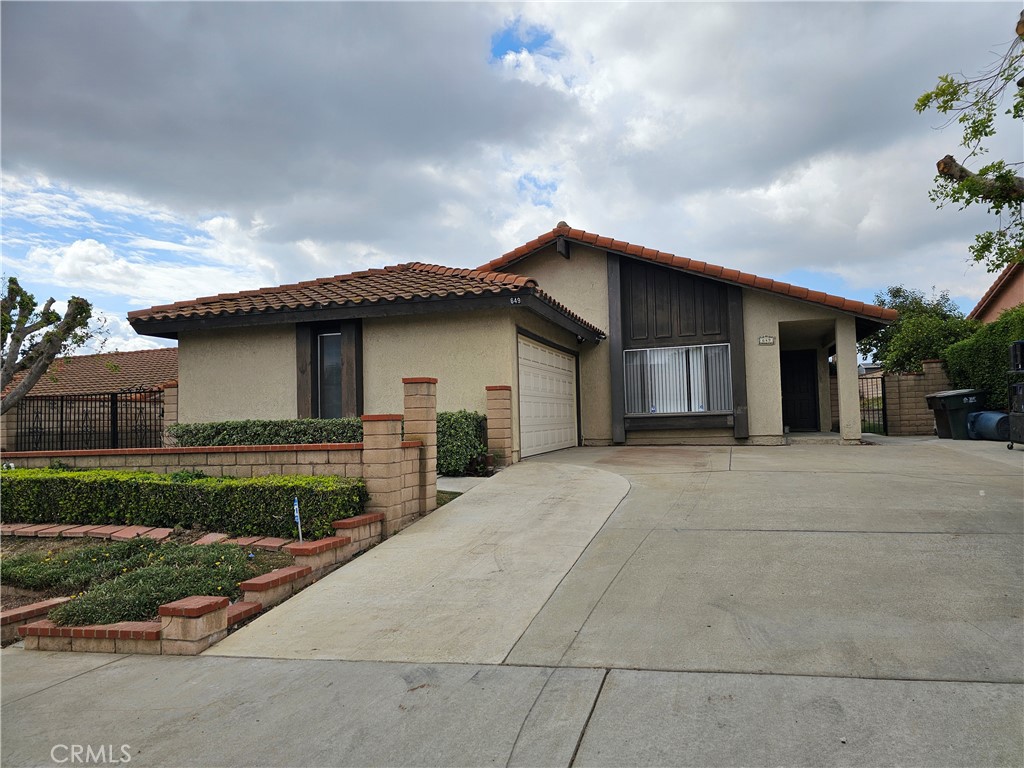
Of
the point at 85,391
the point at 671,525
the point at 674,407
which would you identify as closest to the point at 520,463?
the point at 671,525

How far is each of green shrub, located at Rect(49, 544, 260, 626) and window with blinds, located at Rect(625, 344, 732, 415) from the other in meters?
10.8

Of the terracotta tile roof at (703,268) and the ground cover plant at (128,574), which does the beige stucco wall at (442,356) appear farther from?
the ground cover plant at (128,574)

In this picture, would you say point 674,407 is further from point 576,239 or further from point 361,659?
point 361,659

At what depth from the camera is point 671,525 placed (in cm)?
697

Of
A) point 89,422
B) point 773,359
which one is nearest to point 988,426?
point 773,359

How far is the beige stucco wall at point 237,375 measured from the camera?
41.9 ft

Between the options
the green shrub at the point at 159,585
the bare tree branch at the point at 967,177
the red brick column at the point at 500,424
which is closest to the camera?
the green shrub at the point at 159,585

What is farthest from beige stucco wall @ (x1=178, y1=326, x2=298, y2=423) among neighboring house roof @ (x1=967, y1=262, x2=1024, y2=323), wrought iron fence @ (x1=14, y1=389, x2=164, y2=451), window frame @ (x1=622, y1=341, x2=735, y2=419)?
neighboring house roof @ (x1=967, y1=262, x2=1024, y2=323)

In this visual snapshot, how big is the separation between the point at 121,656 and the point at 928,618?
5.59m

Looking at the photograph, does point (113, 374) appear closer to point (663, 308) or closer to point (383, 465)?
point (663, 308)

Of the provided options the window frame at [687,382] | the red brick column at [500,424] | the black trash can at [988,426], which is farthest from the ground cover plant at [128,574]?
the black trash can at [988,426]

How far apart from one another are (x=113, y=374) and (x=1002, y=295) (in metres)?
30.0
